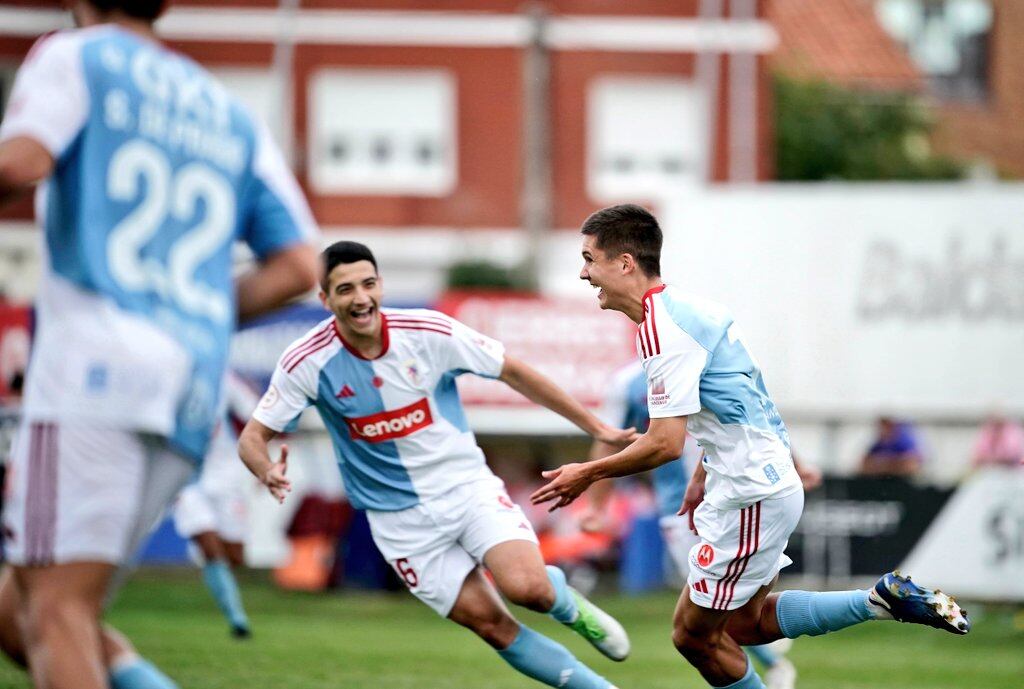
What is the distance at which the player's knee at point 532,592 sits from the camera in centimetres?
678

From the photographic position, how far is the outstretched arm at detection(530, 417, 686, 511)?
19.2 ft

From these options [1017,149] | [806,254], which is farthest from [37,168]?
[1017,149]

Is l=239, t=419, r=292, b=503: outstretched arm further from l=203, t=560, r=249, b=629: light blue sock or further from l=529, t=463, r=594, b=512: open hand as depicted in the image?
l=203, t=560, r=249, b=629: light blue sock

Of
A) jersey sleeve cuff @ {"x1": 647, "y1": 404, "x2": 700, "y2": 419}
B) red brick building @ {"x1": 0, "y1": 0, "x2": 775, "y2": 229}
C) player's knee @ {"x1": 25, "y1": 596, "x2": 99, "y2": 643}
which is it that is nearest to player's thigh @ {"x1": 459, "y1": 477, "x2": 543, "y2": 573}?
jersey sleeve cuff @ {"x1": 647, "y1": 404, "x2": 700, "y2": 419}

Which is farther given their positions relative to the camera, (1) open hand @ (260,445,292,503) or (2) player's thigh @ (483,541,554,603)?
(2) player's thigh @ (483,541,554,603)

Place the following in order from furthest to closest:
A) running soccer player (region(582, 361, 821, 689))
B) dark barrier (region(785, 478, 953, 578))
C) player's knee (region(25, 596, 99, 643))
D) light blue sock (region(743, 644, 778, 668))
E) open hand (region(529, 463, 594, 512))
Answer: dark barrier (region(785, 478, 953, 578)) → running soccer player (region(582, 361, 821, 689)) → light blue sock (region(743, 644, 778, 668)) → open hand (region(529, 463, 594, 512)) → player's knee (region(25, 596, 99, 643))

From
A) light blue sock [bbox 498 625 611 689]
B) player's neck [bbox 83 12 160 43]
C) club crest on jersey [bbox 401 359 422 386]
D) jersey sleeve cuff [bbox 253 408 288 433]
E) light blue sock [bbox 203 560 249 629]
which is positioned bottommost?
light blue sock [bbox 203 560 249 629]

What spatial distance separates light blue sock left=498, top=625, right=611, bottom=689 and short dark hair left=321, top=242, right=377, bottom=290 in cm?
174

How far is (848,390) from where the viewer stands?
2042 cm

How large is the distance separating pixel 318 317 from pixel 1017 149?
98.1ft

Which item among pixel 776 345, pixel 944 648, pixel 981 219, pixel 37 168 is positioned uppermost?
pixel 37 168

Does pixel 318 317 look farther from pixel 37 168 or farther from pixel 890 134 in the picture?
pixel 890 134

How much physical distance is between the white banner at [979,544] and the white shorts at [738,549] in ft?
31.4

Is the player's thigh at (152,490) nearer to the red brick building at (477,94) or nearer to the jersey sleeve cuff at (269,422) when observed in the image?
the jersey sleeve cuff at (269,422)
